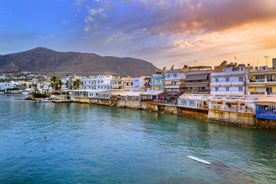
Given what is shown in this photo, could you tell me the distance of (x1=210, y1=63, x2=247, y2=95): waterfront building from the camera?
51.2 meters

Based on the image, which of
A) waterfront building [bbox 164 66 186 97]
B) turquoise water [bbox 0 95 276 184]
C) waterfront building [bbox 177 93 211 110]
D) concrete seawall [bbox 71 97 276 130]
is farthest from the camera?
waterfront building [bbox 164 66 186 97]

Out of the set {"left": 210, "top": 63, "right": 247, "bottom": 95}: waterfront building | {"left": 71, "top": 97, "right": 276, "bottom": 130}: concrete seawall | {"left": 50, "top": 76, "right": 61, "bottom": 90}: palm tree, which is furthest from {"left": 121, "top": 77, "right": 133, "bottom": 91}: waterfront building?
{"left": 210, "top": 63, "right": 247, "bottom": 95}: waterfront building

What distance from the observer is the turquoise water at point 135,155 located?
19.6 metres

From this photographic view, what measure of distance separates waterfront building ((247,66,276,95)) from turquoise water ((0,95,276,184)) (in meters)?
13.9

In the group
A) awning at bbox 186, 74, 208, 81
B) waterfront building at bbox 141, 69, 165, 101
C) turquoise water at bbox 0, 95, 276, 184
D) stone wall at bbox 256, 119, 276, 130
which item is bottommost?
turquoise water at bbox 0, 95, 276, 184

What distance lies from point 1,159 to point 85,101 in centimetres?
7816

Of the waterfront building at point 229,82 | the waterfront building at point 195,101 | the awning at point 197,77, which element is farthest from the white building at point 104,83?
the waterfront building at point 229,82

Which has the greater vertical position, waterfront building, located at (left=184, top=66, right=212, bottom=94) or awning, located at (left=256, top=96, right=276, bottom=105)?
waterfront building, located at (left=184, top=66, right=212, bottom=94)

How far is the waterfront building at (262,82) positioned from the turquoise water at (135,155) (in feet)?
45.6

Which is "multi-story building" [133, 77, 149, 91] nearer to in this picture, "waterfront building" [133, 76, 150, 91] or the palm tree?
"waterfront building" [133, 76, 150, 91]

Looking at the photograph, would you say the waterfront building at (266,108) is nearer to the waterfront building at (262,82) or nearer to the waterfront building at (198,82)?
the waterfront building at (262,82)

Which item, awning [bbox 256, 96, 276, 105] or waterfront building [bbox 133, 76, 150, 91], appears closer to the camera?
awning [bbox 256, 96, 276, 105]

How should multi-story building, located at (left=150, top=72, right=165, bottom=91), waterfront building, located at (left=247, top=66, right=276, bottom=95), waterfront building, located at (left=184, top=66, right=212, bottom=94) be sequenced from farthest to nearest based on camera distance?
multi-story building, located at (left=150, top=72, right=165, bottom=91)
waterfront building, located at (left=184, top=66, right=212, bottom=94)
waterfront building, located at (left=247, top=66, right=276, bottom=95)

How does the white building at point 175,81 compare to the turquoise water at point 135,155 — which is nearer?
the turquoise water at point 135,155
